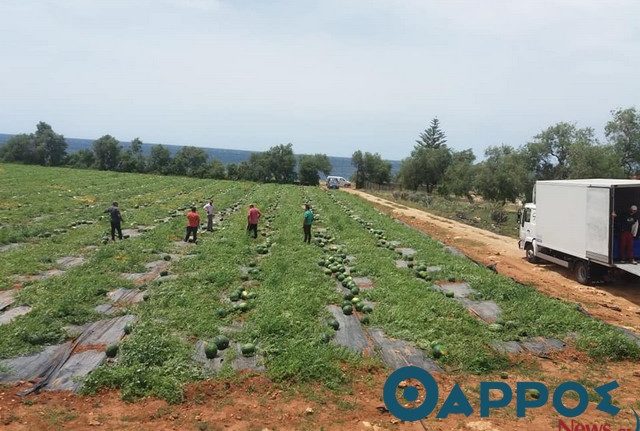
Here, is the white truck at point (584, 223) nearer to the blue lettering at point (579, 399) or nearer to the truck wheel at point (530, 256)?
the truck wheel at point (530, 256)

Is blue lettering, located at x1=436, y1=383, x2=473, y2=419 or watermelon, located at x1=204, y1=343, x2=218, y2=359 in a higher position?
watermelon, located at x1=204, y1=343, x2=218, y2=359

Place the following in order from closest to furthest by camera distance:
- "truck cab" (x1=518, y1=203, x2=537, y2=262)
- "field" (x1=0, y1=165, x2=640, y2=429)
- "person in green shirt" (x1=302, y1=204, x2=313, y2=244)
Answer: "field" (x1=0, y1=165, x2=640, y2=429) → "person in green shirt" (x1=302, y1=204, x2=313, y2=244) → "truck cab" (x1=518, y1=203, x2=537, y2=262)

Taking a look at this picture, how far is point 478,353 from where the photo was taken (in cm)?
954

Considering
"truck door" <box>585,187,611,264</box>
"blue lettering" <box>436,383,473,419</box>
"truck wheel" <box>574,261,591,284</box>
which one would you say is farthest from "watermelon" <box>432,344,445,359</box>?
"truck wheel" <box>574,261,591,284</box>

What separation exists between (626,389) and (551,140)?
51256mm

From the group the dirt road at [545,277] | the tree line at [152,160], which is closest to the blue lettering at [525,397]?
the dirt road at [545,277]

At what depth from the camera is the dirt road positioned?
14676 mm

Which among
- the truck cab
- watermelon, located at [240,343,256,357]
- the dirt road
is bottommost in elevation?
the dirt road

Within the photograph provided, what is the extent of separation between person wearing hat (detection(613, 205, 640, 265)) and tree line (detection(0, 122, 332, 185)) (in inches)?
2667

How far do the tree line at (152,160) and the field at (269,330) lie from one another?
6418 centimetres

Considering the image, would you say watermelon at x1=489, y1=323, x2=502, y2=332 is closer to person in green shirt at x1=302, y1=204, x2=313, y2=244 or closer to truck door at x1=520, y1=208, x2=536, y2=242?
person in green shirt at x1=302, y1=204, x2=313, y2=244

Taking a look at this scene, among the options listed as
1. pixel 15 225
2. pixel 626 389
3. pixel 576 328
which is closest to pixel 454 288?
pixel 576 328

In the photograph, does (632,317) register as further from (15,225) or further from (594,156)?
(594,156)

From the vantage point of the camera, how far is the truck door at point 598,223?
16.2 m
